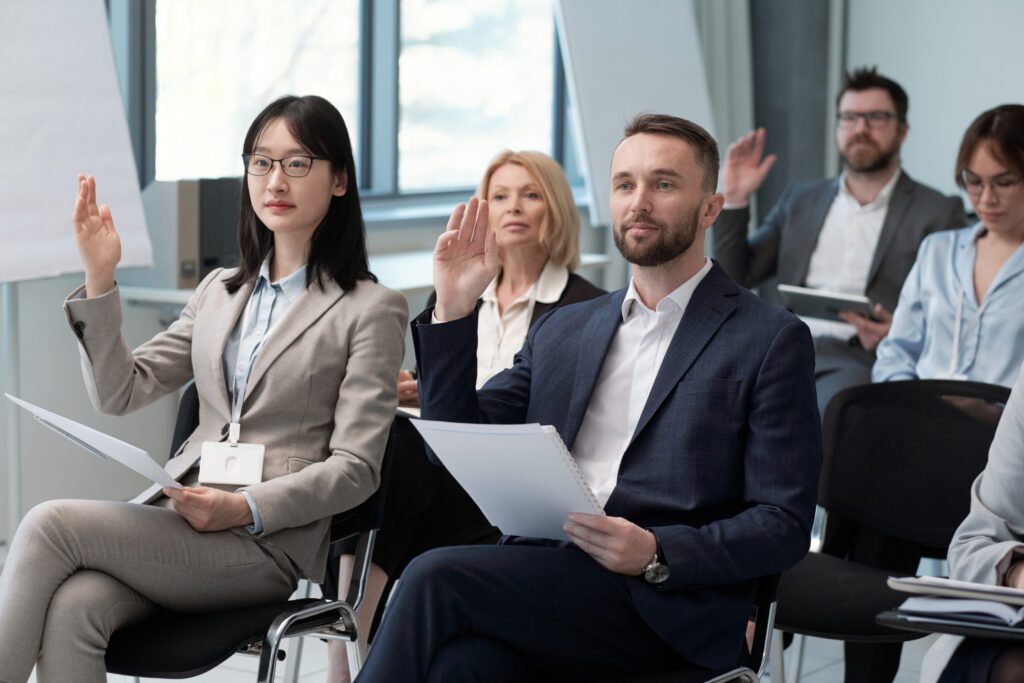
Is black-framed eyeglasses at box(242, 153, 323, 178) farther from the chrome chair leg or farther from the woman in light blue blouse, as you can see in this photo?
the woman in light blue blouse

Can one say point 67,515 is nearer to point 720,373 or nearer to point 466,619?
point 466,619

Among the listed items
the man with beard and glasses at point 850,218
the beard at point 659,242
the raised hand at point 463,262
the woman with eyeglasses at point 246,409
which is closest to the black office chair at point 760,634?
the beard at point 659,242


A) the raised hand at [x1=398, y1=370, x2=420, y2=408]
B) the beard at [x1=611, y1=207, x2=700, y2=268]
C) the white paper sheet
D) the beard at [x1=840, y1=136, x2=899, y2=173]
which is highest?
the beard at [x1=840, y1=136, x2=899, y2=173]

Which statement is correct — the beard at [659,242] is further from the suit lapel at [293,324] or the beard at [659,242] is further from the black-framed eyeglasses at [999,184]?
the black-framed eyeglasses at [999,184]

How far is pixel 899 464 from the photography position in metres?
2.86

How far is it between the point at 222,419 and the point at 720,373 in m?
0.98

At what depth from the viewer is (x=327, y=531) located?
8.25 feet

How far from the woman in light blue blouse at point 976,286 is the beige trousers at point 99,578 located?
2.11m

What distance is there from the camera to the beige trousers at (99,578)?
215 centimetres

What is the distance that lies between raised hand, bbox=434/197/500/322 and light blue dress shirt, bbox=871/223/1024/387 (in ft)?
6.32

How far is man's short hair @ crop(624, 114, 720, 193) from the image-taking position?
224cm

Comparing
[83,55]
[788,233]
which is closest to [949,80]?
[788,233]

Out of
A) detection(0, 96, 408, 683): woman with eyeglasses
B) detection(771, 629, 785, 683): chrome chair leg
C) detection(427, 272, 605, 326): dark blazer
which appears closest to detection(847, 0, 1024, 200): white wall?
detection(427, 272, 605, 326): dark blazer

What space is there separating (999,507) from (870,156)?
286cm
